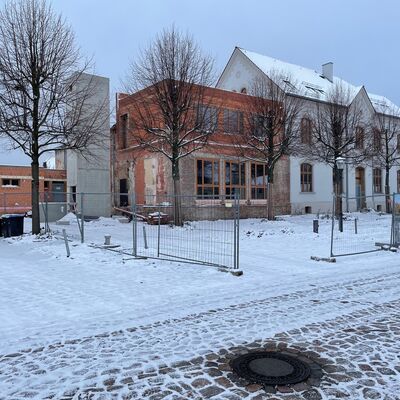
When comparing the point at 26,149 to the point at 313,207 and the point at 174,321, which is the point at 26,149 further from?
the point at 313,207

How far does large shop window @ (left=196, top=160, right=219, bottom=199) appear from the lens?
2644cm

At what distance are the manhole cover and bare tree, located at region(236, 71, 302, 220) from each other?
20.2m

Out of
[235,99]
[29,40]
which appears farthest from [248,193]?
[29,40]

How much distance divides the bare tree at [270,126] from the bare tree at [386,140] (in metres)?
9.06

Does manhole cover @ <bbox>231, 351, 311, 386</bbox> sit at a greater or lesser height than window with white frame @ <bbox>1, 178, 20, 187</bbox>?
lesser

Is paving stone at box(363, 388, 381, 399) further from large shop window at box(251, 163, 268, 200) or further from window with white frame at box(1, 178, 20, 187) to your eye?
window with white frame at box(1, 178, 20, 187)

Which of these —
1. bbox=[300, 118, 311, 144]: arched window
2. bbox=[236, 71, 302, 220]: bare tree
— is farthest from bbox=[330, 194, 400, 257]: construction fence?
bbox=[300, 118, 311, 144]: arched window

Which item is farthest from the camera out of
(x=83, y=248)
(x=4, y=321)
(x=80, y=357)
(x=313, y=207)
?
(x=313, y=207)

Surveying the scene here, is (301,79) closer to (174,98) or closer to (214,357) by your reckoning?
(174,98)

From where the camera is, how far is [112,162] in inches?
1218

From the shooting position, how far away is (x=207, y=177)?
2681 centimetres

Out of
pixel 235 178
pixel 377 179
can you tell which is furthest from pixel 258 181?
pixel 377 179

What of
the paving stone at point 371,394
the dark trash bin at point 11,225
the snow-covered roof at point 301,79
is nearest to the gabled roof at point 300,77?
the snow-covered roof at point 301,79

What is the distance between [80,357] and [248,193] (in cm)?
2493
